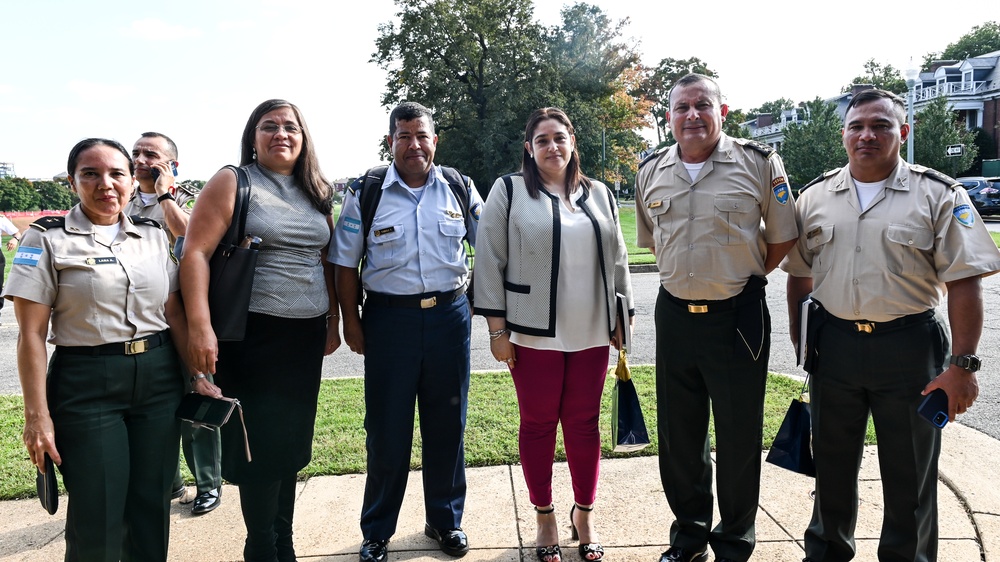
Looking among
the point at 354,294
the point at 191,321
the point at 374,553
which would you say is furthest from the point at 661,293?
the point at 191,321

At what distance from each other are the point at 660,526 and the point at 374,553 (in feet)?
4.83

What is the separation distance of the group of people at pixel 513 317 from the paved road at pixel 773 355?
287cm

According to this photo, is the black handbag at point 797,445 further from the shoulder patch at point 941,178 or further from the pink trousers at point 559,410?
the shoulder patch at point 941,178

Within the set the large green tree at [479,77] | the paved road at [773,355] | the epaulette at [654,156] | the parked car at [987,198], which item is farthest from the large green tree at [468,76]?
the epaulette at [654,156]

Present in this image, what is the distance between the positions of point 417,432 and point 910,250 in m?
3.42

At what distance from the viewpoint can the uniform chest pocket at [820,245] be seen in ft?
9.70

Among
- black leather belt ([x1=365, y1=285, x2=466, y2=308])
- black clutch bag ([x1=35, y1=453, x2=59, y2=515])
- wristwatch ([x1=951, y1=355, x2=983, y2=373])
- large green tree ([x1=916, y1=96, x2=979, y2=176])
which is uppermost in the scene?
large green tree ([x1=916, y1=96, x2=979, y2=176])

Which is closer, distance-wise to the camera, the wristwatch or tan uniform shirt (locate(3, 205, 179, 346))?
tan uniform shirt (locate(3, 205, 179, 346))

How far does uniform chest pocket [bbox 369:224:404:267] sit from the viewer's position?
10.6 feet

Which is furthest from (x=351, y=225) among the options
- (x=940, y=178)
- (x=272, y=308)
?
(x=940, y=178)

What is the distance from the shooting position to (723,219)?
9.96ft

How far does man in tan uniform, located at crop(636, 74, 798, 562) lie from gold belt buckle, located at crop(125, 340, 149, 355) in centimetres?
223

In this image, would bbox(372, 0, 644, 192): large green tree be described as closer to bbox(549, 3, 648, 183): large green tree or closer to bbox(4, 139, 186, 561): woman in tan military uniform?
bbox(549, 3, 648, 183): large green tree

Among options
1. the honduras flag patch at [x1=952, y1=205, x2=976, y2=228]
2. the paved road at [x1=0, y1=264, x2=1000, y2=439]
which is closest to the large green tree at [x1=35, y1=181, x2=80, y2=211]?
the paved road at [x1=0, y1=264, x2=1000, y2=439]
